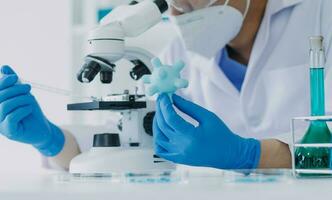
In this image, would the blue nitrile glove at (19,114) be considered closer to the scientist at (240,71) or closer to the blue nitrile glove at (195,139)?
the scientist at (240,71)

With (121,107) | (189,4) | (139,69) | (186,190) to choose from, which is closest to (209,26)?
(189,4)

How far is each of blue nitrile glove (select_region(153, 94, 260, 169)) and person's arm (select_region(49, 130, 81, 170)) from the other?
561mm

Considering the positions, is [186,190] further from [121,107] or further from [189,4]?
[189,4]

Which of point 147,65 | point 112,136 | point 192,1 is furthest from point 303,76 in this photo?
point 112,136

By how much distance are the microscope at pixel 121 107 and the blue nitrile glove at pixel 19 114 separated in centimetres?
13

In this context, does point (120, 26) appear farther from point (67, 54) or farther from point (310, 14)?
point (67, 54)

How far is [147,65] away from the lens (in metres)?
1.15

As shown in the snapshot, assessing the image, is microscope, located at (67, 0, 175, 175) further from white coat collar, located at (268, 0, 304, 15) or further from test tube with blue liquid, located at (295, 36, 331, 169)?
white coat collar, located at (268, 0, 304, 15)

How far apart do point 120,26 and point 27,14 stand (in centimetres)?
221

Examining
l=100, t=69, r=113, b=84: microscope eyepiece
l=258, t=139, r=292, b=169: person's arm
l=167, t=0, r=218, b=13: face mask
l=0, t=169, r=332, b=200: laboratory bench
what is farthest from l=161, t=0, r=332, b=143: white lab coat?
l=0, t=169, r=332, b=200: laboratory bench

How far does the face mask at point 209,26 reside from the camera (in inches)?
56.3

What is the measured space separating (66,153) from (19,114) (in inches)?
13.4

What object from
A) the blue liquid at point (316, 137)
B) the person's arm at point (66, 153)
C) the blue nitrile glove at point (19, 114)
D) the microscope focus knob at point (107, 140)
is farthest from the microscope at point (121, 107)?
the person's arm at point (66, 153)

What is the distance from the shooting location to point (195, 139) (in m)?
0.97
